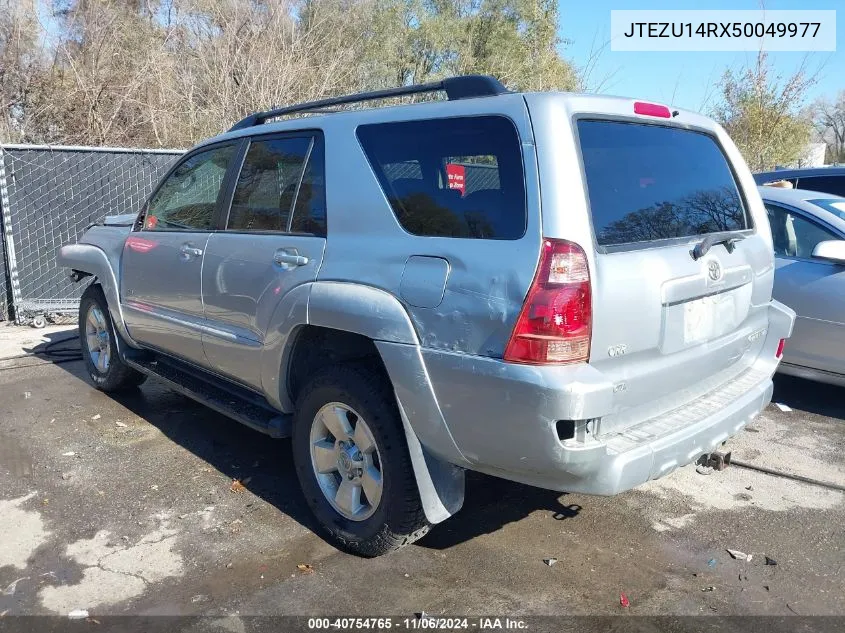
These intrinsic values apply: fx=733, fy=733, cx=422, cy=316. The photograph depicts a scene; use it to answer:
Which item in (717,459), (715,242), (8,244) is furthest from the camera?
(8,244)

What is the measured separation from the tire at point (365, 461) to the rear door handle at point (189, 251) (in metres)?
1.25

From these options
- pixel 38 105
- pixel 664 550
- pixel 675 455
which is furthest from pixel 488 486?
pixel 38 105

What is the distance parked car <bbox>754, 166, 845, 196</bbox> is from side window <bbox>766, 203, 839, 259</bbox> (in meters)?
1.22

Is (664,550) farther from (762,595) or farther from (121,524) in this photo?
(121,524)

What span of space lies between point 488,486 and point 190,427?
88.3 inches

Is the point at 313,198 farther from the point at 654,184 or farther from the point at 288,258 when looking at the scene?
the point at 654,184

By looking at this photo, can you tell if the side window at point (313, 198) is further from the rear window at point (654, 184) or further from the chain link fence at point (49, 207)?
the chain link fence at point (49, 207)

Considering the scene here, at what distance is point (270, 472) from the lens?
4344 mm

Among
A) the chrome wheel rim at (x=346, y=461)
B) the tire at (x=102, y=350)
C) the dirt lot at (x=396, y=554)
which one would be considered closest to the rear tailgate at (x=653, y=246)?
the dirt lot at (x=396, y=554)

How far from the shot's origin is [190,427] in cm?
513

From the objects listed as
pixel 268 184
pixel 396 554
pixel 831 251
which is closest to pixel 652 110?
pixel 268 184

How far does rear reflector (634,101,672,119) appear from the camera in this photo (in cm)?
311

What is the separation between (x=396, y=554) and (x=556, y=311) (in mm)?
1531

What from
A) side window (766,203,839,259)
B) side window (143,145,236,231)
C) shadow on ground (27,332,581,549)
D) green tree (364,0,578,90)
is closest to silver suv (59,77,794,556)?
side window (143,145,236,231)
